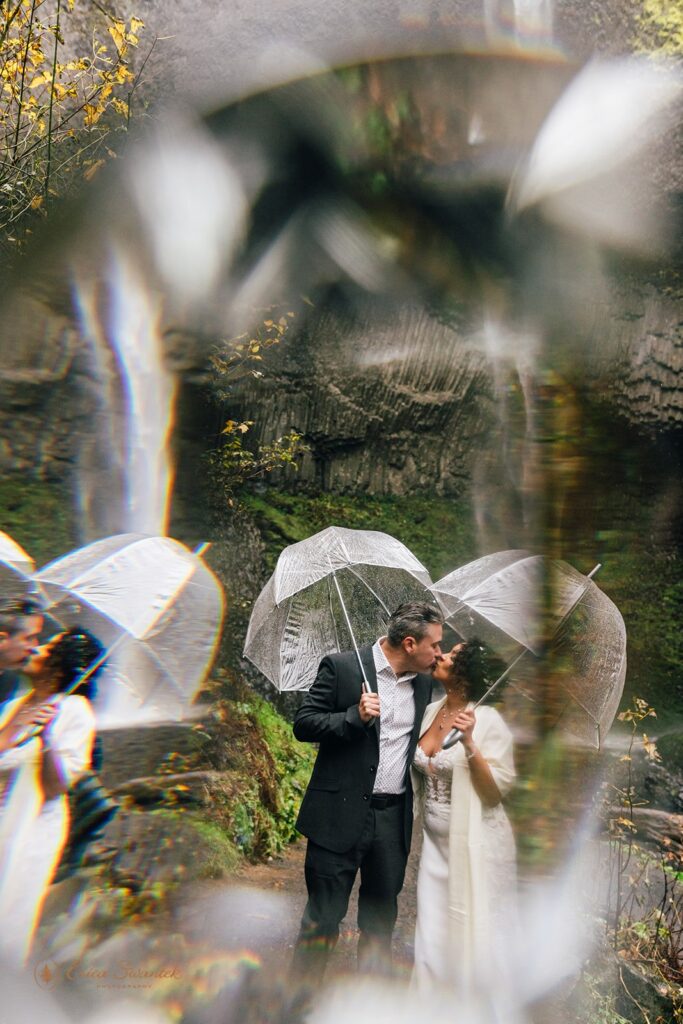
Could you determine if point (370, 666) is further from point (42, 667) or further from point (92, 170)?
point (92, 170)

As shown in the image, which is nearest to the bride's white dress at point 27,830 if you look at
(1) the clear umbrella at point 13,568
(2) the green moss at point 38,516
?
(1) the clear umbrella at point 13,568

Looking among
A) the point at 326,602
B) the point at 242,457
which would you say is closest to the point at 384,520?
the point at 242,457

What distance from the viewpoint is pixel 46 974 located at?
141cm

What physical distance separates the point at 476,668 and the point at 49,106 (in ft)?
6.84

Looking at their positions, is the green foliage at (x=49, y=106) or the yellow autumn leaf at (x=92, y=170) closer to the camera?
the green foliage at (x=49, y=106)

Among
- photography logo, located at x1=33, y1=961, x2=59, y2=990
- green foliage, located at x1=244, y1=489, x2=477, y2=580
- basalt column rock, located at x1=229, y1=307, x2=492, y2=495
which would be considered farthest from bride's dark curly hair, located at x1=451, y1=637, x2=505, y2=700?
basalt column rock, located at x1=229, y1=307, x2=492, y2=495

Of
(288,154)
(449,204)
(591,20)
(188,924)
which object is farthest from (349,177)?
(188,924)

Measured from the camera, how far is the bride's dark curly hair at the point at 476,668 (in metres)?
1.37

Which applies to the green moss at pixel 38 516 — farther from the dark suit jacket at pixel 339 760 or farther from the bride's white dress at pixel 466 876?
the bride's white dress at pixel 466 876

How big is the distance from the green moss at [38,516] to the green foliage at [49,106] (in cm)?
88

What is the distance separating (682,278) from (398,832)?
9.39 ft

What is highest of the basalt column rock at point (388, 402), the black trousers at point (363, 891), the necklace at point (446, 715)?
the basalt column rock at point (388, 402)

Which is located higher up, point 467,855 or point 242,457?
point 242,457

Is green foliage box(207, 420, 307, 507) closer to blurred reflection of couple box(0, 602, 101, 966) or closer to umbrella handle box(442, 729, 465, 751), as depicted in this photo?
blurred reflection of couple box(0, 602, 101, 966)
